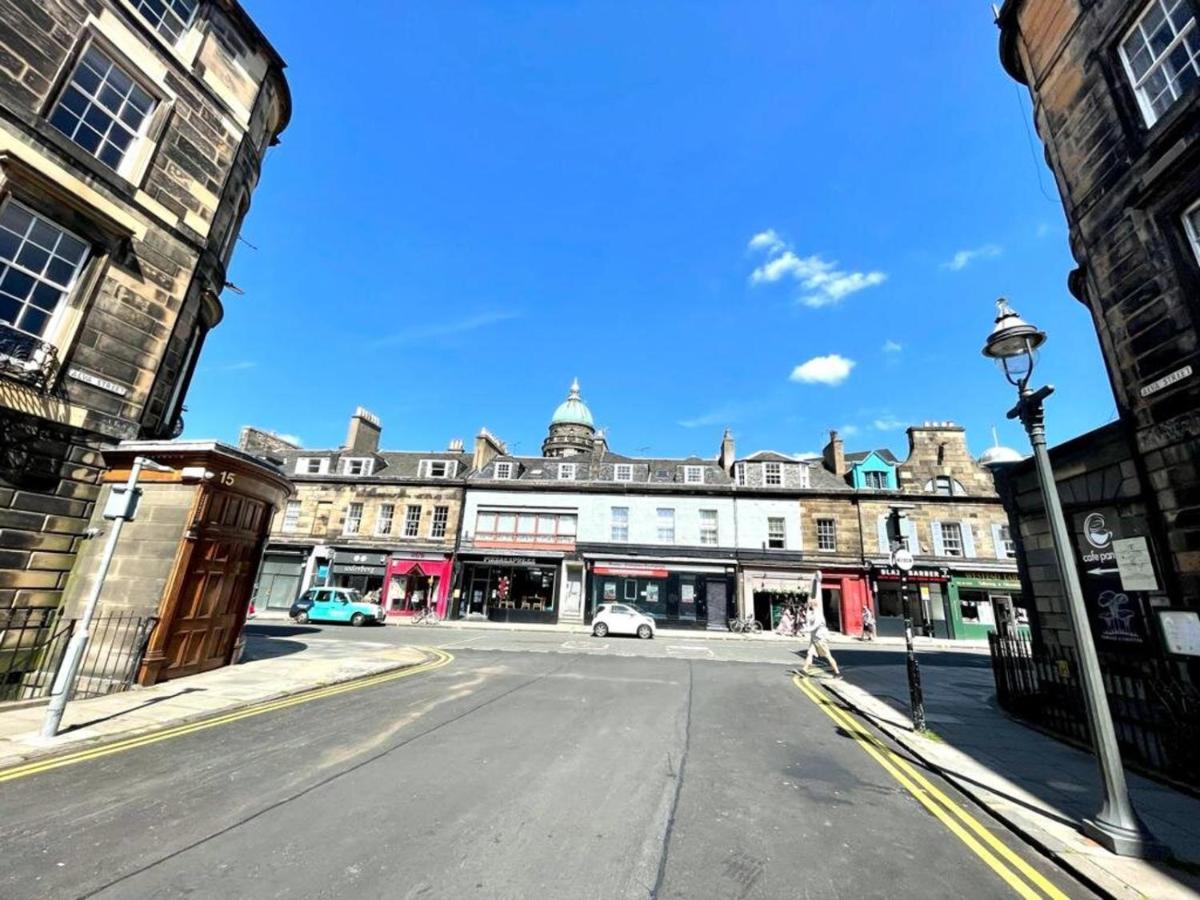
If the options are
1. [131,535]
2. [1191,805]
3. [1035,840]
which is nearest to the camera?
[1035,840]

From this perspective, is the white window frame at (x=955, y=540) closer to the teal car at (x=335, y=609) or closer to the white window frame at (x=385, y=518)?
the teal car at (x=335, y=609)

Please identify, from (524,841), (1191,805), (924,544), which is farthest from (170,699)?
(924,544)

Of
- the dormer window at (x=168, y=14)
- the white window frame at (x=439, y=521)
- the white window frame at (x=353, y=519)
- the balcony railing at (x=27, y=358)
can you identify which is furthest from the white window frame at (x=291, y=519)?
the dormer window at (x=168, y=14)

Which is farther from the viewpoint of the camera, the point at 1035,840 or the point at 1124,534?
the point at 1124,534

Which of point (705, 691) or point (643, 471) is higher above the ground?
point (643, 471)

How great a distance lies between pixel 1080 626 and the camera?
4688mm

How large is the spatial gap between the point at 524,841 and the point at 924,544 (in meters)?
30.7

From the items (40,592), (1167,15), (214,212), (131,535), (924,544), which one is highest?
(1167,15)

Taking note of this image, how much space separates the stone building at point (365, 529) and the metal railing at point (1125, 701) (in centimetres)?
2652

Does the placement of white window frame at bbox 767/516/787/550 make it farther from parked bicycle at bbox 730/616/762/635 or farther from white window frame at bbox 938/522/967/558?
white window frame at bbox 938/522/967/558

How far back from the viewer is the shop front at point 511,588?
29.5 m

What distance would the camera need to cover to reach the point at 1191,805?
16.9ft

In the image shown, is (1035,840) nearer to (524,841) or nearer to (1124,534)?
(524,841)

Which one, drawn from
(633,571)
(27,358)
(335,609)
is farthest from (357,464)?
(27,358)
